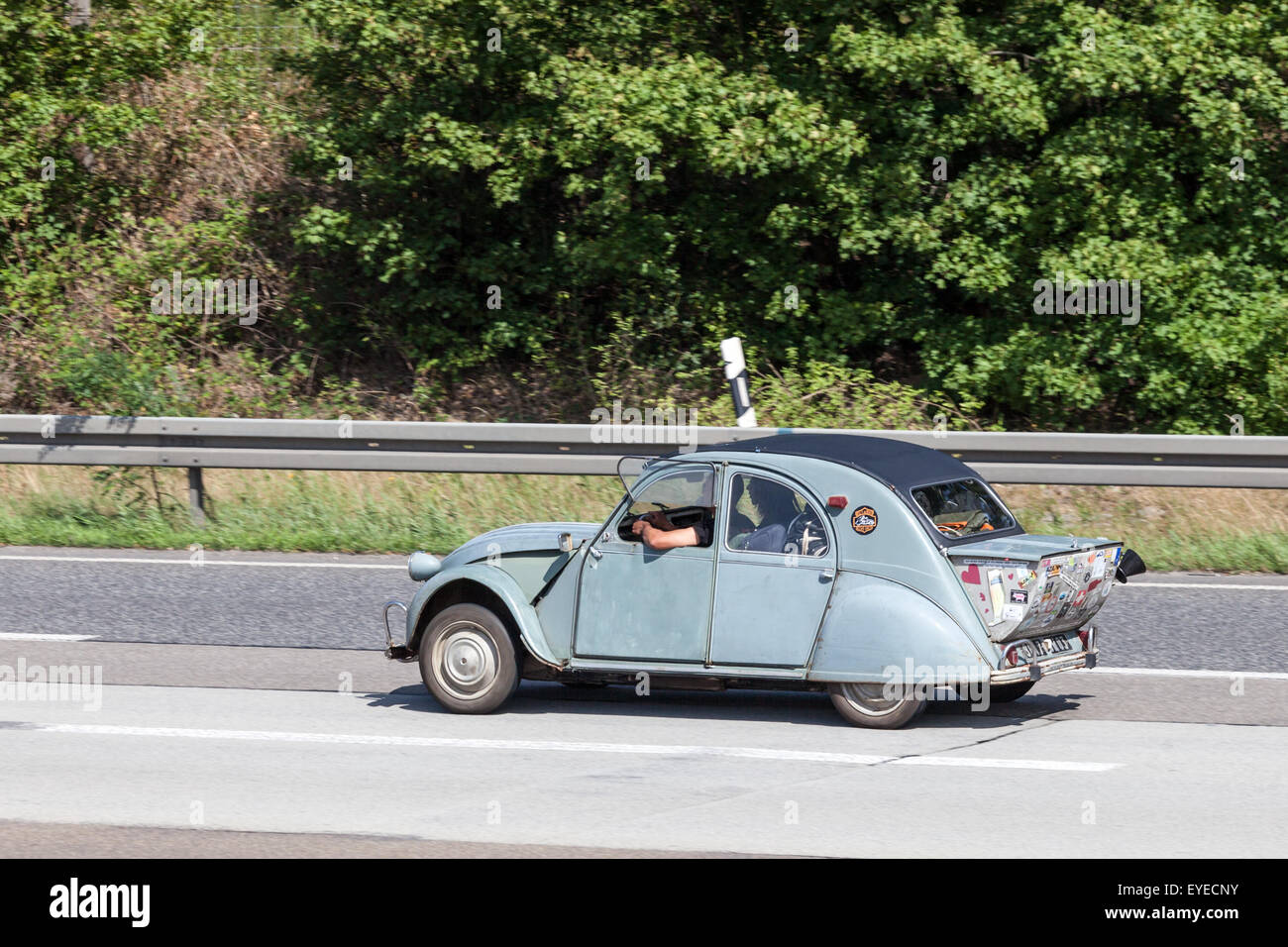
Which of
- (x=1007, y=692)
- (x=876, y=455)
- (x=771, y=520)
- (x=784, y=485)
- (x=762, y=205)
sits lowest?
(x=1007, y=692)

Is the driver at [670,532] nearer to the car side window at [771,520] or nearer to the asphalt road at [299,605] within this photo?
the car side window at [771,520]

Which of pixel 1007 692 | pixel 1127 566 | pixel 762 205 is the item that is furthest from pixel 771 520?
pixel 762 205

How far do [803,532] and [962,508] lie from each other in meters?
0.92

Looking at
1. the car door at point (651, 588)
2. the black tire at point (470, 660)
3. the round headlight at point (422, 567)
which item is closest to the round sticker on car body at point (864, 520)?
the car door at point (651, 588)

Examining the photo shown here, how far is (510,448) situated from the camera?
14328 mm

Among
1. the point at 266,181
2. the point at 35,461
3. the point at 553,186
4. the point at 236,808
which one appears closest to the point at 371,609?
the point at 236,808

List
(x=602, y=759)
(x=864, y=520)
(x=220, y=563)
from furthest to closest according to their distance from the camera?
(x=220, y=563) < (x=864, y=520) < (x=602, y=759)

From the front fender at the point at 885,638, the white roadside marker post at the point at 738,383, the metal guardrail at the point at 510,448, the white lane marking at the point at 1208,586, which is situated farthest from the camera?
the metal guardrail at the point at 510,448

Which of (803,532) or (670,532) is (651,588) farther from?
(803,532)

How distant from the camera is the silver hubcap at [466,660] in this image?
8328mm

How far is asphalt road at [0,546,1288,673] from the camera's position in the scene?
10039 mm

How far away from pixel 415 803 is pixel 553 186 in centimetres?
1413

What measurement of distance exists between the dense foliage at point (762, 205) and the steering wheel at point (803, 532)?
853 cm

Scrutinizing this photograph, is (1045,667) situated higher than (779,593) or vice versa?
(779,593)
